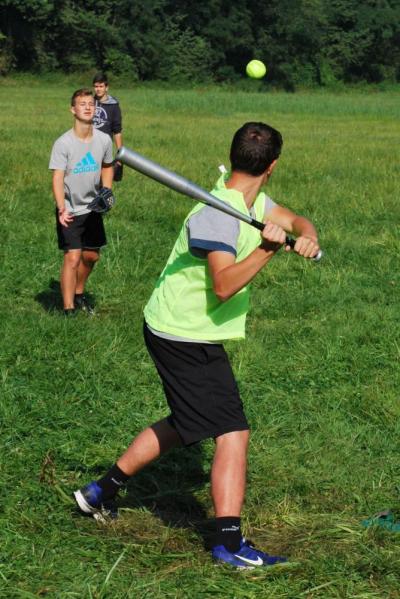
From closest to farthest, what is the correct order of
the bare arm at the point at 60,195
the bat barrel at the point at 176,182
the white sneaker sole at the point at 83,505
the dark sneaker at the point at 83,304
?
the bat barrel at the point at 176,182 → the white sneaker sole at the point at 83,505 → the bare arm at the point at 60,195 → the dark sneaker at the point at 83,304

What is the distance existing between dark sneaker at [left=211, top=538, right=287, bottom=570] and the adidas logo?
419 cm

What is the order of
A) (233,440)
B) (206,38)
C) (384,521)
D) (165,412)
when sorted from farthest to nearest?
(206,38), (165,412), (384,521), (233,440)

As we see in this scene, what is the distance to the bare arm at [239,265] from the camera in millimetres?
3547

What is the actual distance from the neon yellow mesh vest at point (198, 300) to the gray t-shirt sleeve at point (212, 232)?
3.8 inches

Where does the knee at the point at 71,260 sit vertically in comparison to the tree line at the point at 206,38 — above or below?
above

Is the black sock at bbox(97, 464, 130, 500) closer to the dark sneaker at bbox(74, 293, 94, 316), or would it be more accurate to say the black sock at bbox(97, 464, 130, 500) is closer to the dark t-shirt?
the dark sneaker at bbox(74, 293, 94, 316)

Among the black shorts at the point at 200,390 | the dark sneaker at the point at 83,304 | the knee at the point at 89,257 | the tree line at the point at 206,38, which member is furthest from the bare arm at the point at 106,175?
the tree line at the point at 206,38

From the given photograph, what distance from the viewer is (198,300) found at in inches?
152

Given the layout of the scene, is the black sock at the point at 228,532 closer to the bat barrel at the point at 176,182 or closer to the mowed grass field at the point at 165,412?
the mowed grass field at the point at 165,412

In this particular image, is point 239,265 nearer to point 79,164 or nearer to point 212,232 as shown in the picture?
point 212,232

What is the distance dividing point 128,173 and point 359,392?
850 cm

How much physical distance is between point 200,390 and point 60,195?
12.0 ft

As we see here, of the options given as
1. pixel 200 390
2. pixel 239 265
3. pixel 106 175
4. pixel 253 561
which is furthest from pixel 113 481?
pixel 106 175

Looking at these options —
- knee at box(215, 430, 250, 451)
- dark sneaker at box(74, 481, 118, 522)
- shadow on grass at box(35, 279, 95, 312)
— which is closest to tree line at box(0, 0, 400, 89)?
shadow on grass at box(35, 279, 95, 312)
